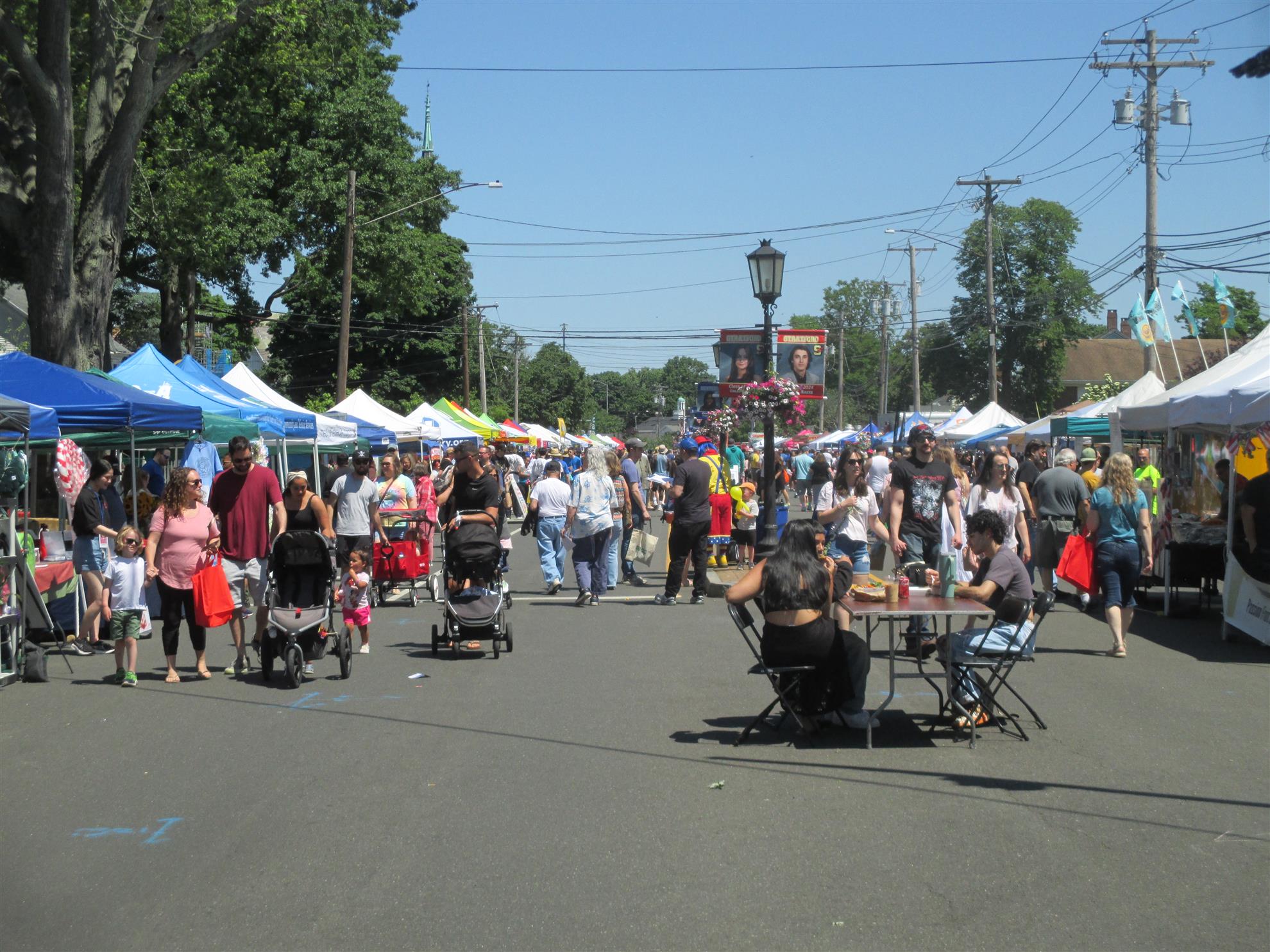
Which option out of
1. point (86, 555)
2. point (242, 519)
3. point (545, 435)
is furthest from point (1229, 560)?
point (545, 435)

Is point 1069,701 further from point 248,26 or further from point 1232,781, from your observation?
point 248,26

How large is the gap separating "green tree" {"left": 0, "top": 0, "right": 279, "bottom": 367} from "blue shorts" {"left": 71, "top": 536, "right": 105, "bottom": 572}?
6282 mm

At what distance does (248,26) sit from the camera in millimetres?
24438

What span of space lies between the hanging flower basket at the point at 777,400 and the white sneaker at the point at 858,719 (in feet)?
42.1

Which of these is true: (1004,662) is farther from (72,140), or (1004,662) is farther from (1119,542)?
(72,140)

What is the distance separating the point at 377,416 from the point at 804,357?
13390mm

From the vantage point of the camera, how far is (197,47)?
61.1 ft

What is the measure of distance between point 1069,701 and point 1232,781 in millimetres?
2259

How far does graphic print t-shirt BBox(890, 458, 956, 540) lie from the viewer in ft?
37.1

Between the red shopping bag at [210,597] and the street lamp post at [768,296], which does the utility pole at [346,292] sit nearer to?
the street lamp post at [768,296]

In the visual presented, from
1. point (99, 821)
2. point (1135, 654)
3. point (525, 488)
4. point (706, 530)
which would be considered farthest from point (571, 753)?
point (525, 488)

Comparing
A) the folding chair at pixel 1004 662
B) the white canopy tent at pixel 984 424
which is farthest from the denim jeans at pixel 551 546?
the white canopy tent at pixel 984 424

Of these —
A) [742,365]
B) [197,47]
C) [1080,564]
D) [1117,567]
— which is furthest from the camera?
[742,365]

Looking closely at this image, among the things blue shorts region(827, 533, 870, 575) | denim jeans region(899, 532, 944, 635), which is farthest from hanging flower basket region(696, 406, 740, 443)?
denim jeans region(899, 532, 944, 635)
